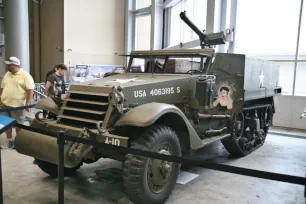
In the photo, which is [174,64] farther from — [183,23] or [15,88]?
[183,23]

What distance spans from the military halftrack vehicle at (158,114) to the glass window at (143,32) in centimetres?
692

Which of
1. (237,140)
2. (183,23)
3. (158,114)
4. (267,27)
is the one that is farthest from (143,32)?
(158,114)

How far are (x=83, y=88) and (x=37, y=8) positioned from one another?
8.87 meters

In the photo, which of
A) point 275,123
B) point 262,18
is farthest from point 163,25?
point 275,123

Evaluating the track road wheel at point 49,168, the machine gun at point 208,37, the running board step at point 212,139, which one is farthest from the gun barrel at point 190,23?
the track road wheel at point 49,168

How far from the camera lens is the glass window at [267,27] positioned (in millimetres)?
7906

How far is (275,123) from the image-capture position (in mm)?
8070

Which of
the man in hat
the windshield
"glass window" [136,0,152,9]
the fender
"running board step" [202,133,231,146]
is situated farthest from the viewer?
"glass window" [136,0,152,9]

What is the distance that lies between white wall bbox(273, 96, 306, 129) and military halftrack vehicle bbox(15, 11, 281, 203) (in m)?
2.86

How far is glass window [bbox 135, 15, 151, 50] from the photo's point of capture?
11.6 m

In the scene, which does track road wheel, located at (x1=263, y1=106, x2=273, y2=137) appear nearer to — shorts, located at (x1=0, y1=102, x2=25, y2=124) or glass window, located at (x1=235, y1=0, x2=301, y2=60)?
glass window, located at (x1=235, y1=0, x2=301, y2=60)

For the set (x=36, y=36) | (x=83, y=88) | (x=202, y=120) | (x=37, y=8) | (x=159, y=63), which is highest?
(x=37, y=8)

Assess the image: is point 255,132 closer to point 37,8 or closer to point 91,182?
point 91,182

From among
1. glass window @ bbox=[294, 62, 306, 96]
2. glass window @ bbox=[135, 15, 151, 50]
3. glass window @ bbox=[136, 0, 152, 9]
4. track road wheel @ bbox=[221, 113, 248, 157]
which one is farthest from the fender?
glass window @ bbox=[136, 0, 152, 9]
